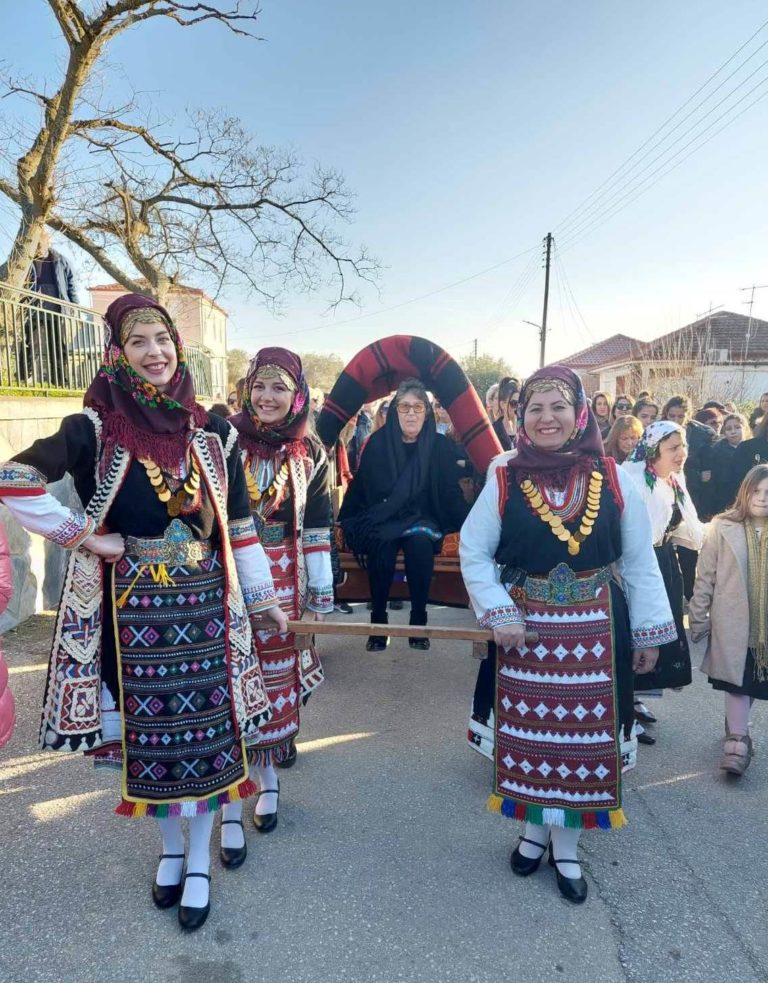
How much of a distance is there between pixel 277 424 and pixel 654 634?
1.72 metres

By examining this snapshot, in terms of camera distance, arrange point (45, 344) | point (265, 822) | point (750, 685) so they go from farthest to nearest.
A: point (45, 344)
point (750, 685)
point (265, 822)

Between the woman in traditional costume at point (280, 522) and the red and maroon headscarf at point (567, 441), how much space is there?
99 cm

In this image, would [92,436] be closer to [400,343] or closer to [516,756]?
[516,756]

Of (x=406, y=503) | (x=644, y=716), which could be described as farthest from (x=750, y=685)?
(x=406, y=503)

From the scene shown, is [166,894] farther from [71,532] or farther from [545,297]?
[545,297]

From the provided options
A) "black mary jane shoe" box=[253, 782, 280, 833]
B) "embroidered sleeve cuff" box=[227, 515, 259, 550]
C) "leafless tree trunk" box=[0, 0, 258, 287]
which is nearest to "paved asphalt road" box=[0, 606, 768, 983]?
"black mary jane shoe" box=[253, 782, 280, 833]

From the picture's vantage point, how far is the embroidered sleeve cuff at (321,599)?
282 centimetres

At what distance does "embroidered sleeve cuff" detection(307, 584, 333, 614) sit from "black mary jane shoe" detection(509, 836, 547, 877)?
124 centimetres

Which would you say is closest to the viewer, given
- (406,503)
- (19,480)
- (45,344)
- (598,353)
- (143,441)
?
(19,480)

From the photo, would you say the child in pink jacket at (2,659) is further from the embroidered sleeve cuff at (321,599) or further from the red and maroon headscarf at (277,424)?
the embroidered sleeve cuff at (321,599)

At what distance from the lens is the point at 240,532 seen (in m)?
2.32

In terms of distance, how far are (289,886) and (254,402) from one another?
1917 millimetres

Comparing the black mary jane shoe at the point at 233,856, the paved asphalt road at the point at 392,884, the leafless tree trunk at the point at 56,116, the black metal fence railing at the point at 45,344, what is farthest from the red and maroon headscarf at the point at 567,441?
the leafless tree trunk at the point at 56,116

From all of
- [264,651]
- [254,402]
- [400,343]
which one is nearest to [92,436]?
[254,402]
